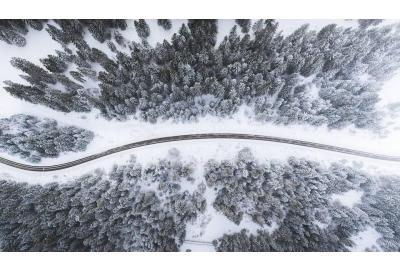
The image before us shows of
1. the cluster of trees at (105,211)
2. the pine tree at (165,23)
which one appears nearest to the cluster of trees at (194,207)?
the cluster of trees at (105,211)

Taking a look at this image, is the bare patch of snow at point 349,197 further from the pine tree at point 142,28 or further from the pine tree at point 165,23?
the pine tree at point 142,28

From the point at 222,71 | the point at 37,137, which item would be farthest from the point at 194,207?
the point at 37,137

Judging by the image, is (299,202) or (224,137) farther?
(224,137)

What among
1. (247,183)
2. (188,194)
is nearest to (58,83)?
(188,194)

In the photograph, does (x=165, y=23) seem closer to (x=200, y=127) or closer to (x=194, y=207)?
(x=200, y=127)

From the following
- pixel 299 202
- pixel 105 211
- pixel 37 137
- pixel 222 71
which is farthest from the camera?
pixel 37 137

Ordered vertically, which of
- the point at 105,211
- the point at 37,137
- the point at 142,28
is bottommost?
the point at 105,211
